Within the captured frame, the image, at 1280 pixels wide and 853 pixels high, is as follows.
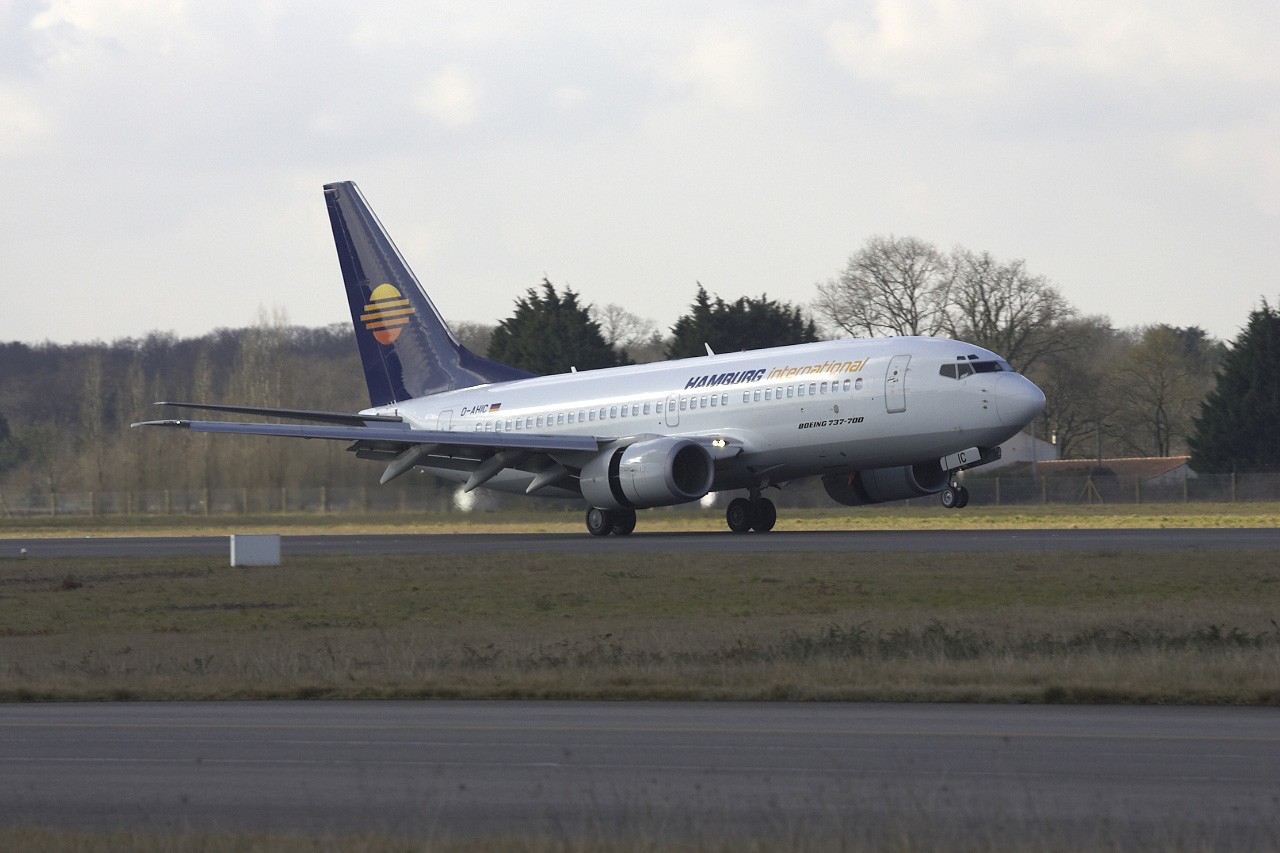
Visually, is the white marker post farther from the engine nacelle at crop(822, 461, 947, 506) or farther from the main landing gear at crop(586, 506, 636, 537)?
the engine nacelle at crop(822, 461, 947, 506)

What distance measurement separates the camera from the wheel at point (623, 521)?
4028 cm

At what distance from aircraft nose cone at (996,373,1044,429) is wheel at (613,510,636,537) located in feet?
32.4

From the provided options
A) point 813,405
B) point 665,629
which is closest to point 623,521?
point 813,405

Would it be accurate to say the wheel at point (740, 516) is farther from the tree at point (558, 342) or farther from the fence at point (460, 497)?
the tree at point (558, 342)

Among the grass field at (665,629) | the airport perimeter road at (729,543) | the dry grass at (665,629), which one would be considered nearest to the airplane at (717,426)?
the airport perimeter road at (729,543)

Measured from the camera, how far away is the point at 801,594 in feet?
80.6

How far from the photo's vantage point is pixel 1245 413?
72188 mm

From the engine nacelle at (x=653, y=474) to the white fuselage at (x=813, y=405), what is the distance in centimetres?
63

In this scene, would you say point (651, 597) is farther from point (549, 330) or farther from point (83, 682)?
point (549, 330)

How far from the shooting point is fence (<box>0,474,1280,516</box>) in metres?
48.8

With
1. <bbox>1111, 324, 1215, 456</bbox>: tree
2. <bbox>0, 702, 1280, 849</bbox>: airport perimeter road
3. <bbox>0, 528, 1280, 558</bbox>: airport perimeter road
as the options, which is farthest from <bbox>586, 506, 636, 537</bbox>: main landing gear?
<bbox>1111, 324, 1215, 456</bbox>: tree

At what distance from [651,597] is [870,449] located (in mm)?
12622

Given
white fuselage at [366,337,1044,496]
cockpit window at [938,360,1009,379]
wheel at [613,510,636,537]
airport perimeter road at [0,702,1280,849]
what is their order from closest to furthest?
airport perimeter road at [0,702,1280,849] < white fuselage at [366,337,1044,496] < cockpit window at [938,360,1009,379] < wheel at [613,510,636,537]

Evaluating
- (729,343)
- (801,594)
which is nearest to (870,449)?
(801,594)
